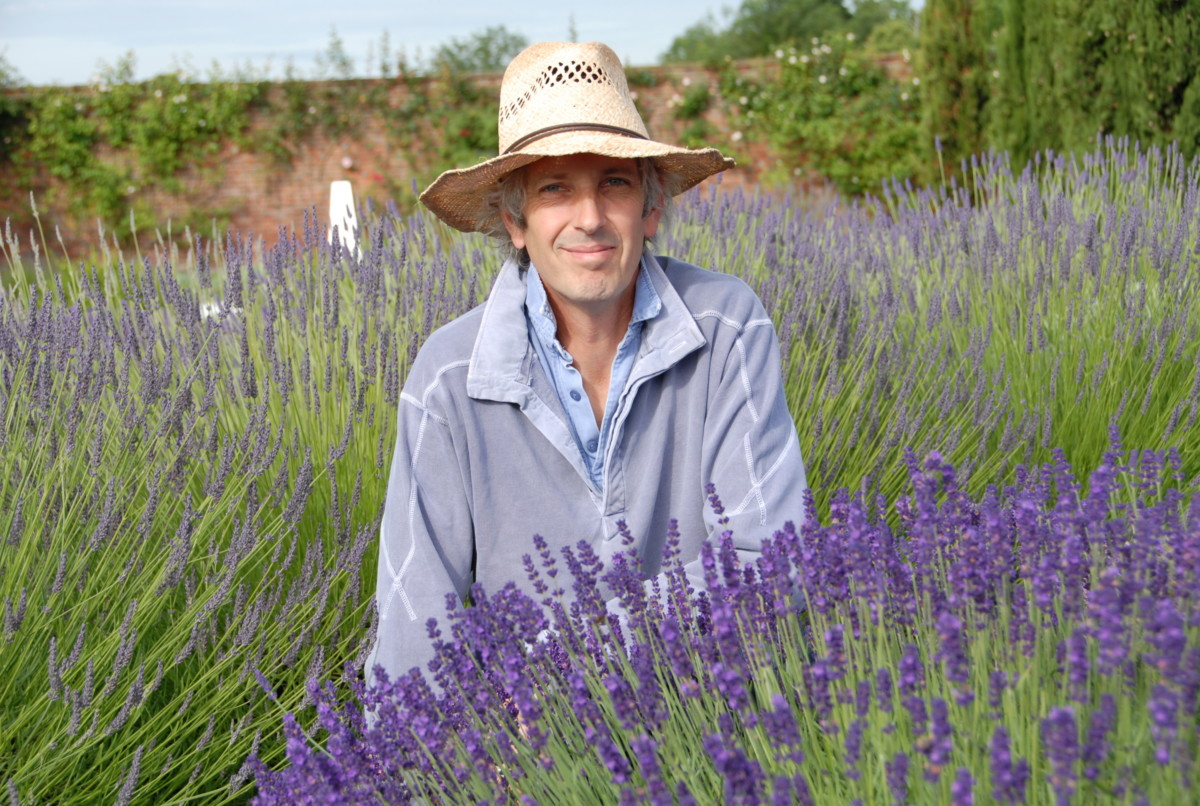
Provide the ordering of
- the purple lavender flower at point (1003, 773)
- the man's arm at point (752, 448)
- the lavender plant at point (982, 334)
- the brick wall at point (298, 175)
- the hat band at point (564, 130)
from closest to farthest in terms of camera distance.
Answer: the purple lavender flower at point (1003, 773)
the man's arm at point (752, 448)
the hat band at point (564, 130)
the lavender plant at point (982, 334)
the brick wall at point (298, 175)

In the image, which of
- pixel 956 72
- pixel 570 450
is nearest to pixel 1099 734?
pixel 570 450

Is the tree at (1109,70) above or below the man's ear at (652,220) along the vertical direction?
above

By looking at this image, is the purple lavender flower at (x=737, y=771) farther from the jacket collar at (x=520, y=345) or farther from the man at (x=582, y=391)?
the jacket collar at (x=520, y=345)

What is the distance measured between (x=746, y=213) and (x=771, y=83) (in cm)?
1067

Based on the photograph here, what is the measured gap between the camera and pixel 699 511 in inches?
87.1

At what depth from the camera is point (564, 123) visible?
2.15m

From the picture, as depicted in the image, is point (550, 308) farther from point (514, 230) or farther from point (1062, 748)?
point (1062, 748)

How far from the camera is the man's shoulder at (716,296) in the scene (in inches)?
87.6

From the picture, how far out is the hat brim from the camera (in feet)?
6.77

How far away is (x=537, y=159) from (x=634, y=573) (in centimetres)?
95

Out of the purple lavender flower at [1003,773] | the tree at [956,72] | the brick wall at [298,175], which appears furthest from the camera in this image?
the brick wall at [298,175]

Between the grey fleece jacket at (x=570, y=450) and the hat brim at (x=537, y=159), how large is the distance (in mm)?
245

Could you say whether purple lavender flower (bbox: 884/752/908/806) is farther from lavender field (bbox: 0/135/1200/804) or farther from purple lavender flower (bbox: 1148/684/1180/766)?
purple lavender flower (bbox: 1148/684/1180/766)

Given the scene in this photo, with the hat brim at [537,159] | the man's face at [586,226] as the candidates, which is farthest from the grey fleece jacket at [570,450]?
the hat brim at [537,159]
